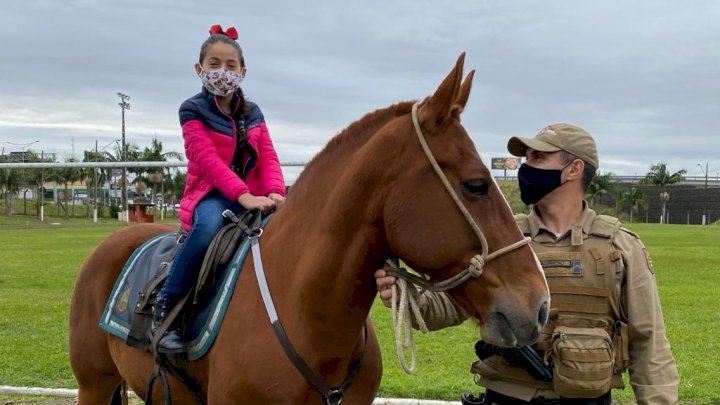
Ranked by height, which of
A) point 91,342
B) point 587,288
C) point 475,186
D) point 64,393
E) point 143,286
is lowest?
point 64,393

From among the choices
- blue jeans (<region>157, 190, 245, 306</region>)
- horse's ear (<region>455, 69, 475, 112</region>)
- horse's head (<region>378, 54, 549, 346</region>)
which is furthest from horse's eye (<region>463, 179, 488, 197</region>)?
blue jeans (<region>157, 190, 245, 306</region>)

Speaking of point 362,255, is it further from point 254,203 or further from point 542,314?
point 254,203

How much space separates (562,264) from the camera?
2.75 m

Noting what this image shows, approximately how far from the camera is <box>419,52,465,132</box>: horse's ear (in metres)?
2.16

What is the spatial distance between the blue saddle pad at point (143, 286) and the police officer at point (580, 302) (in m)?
0.90

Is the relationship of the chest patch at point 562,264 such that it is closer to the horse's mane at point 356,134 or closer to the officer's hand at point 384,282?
the officer's hand at point 384,282

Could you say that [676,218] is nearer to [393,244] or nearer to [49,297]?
[49,297]

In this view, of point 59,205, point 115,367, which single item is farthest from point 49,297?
point 59,205

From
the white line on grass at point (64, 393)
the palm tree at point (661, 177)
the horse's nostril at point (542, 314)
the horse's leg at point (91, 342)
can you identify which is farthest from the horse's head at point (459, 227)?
the palm tree at point (661, 177)

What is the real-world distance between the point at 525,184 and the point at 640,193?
85.0m

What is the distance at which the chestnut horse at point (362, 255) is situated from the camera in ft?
7.03

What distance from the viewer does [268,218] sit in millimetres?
3074

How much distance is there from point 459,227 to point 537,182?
82cm

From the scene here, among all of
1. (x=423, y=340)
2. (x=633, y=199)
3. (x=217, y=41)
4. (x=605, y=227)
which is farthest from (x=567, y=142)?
(x=633, y=199)
